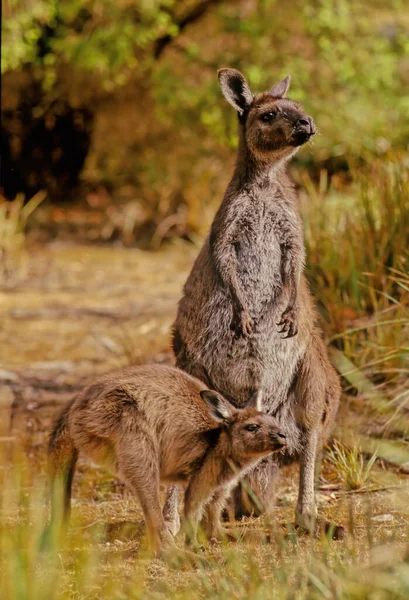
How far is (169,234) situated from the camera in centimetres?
1232

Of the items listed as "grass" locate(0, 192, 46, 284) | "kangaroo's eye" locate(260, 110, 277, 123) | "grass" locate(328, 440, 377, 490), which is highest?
"kangaroo's eye" locate(260, 110, 277, 123)

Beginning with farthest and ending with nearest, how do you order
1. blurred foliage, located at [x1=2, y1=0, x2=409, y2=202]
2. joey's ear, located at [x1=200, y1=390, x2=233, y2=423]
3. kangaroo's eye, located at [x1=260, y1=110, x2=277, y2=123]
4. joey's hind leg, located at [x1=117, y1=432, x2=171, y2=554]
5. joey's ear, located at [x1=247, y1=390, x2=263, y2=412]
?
blurred foliage, located at [x1=2, y1=0, x2=409, y2=202], kangaroo's eye, located at [x1=260, y1=110, x2=277, y2=123], joey's ear, located at [x1=247, y1=390, x2=263, y2=412], joey's ear, located at [x1=200, y1=390, x2=233, y2=423], joey's hind leg, located at [x1=117, y1=432, x2=171, y2=554]

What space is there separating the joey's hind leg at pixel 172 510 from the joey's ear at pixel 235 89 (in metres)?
1.83

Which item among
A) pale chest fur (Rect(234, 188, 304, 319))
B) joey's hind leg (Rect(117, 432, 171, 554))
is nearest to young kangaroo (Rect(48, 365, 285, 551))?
joey's hind leg (Rect(117, 432, 171, 554))

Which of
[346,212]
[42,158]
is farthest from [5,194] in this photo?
[346,212]

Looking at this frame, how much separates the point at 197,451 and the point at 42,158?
9583 mm

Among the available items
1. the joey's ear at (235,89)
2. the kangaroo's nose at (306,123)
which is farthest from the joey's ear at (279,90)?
the kangaroo's nose at (306,123)

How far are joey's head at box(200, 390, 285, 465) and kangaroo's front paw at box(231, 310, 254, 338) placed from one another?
349 mm

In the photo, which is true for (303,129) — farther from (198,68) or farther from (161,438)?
(198,68)

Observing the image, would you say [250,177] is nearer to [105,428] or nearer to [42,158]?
[105,428]

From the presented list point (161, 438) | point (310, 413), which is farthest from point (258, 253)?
point (161, 438)

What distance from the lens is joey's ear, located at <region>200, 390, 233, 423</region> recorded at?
13.7 ft

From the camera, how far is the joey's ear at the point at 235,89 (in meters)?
4.61

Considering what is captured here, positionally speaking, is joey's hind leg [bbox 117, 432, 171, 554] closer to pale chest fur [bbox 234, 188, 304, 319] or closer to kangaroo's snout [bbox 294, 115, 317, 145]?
pale chest fur [bbox 234, 188, 304, 319]
